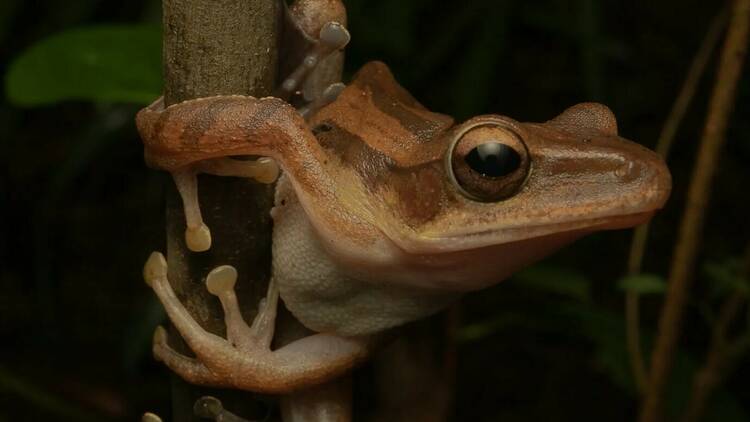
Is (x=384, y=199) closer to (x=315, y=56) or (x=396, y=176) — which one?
(x=396, y=176)

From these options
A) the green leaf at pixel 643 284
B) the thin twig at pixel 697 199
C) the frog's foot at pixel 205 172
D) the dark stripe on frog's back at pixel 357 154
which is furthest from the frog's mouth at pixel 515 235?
the green leaf at pixel 643 284

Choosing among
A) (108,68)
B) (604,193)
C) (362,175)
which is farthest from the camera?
(108,68)

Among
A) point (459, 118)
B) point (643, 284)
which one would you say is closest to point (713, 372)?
point (643, 284)

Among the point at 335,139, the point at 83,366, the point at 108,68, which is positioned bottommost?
the point at 83,366

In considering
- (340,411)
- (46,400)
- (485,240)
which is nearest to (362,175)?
(485,240)

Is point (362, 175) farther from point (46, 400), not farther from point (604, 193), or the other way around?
point (46, 400)
